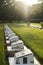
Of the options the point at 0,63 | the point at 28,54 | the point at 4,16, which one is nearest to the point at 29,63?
the point at 28,54

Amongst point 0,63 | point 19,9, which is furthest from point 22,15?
point 0,63

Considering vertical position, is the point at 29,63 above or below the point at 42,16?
above

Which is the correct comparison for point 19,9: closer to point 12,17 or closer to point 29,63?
point 12,17

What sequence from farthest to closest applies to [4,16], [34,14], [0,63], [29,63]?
[34,14] < [4,16] < [0,63] < [29,63]

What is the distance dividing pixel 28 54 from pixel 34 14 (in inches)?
5235

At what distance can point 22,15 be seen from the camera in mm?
146250

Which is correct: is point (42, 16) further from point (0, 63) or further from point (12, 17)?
point (0, 63)

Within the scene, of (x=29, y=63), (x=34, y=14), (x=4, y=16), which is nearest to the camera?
(x=29, y=63)

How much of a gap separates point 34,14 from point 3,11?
19.8 meters

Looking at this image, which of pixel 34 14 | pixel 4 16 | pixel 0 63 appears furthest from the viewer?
pixel 34 14

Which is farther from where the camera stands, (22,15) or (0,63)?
(22,15)

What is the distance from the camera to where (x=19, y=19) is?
142 meters

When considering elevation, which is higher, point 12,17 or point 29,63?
point 29,63

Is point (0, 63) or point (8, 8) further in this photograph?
point (8, 8)
